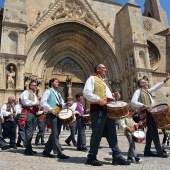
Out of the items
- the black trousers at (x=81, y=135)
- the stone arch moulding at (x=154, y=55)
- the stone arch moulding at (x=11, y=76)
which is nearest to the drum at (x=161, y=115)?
the black trousers at (x=81, y=135)

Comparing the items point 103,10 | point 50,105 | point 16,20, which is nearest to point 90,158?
point 50,105

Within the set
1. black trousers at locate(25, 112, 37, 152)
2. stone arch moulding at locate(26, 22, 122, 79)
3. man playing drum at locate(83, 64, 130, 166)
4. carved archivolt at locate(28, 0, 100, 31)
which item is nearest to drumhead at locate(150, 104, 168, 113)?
man playing drum at locate(83, 64, 130, 166)

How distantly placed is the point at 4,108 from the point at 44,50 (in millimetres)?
8757

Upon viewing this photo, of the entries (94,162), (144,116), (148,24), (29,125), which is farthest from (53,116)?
(148,24)

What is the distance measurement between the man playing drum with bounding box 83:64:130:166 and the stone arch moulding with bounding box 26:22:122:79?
10.8 m

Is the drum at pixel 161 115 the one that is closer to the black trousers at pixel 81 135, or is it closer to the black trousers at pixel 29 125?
the black trousers at pixel 81 135

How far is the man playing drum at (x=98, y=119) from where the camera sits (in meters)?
3.49

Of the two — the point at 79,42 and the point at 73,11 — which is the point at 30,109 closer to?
the point at 79,42

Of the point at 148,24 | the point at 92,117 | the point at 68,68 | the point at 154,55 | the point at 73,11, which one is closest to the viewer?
the point at 92,117

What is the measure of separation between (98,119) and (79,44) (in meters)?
12.8

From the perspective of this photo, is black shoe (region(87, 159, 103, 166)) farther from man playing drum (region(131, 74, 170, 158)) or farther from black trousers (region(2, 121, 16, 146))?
black trousers (region(2, 121, 16, 146))

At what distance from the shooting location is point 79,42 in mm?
15781

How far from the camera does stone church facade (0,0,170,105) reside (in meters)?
13.0

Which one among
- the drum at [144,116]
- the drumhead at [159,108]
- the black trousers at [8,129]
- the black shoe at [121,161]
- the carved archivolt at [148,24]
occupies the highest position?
the carved archivolt at [148,24]
